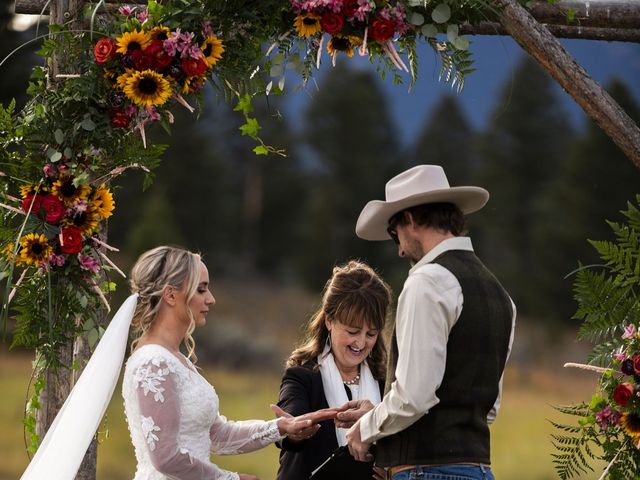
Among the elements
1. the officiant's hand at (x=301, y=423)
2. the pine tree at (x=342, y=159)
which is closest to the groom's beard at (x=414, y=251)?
the officiant's hand at (x=301, y=423)

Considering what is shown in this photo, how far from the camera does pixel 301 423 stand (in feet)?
12.6

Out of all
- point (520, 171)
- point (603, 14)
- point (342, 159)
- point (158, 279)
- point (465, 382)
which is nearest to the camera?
point (465, 382)

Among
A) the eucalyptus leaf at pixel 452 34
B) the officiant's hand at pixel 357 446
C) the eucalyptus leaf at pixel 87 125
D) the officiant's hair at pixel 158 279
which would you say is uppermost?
the eucalyptus leaf at pixel 452 34

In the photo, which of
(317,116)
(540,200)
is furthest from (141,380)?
(317,116)

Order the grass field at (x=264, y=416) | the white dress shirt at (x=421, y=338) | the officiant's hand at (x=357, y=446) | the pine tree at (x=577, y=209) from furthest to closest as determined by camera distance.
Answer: the pine tree at (x=577, y=209), the grass field at (x=264, y=416), the officiant's hand at (x=357, y=446), the white dress shirt at (x=421, y=338)

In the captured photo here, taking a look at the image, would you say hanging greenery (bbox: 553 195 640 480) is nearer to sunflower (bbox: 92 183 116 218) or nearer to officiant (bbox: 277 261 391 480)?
officiant (bbox: 277 261 391 480)

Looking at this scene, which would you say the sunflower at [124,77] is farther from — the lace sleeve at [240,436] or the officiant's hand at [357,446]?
the officiant's hand at [357,446]

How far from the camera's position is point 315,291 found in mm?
34375

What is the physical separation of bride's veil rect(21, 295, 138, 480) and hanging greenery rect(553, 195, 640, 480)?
6.16ft

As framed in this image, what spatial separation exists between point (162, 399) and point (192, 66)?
4.58 ft

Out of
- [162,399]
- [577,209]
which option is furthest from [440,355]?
[577,209]

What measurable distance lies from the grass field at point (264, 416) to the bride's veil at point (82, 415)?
75.7ft

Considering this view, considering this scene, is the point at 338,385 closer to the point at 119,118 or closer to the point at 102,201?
the point at 102,201

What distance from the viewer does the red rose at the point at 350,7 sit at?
4.03 m
